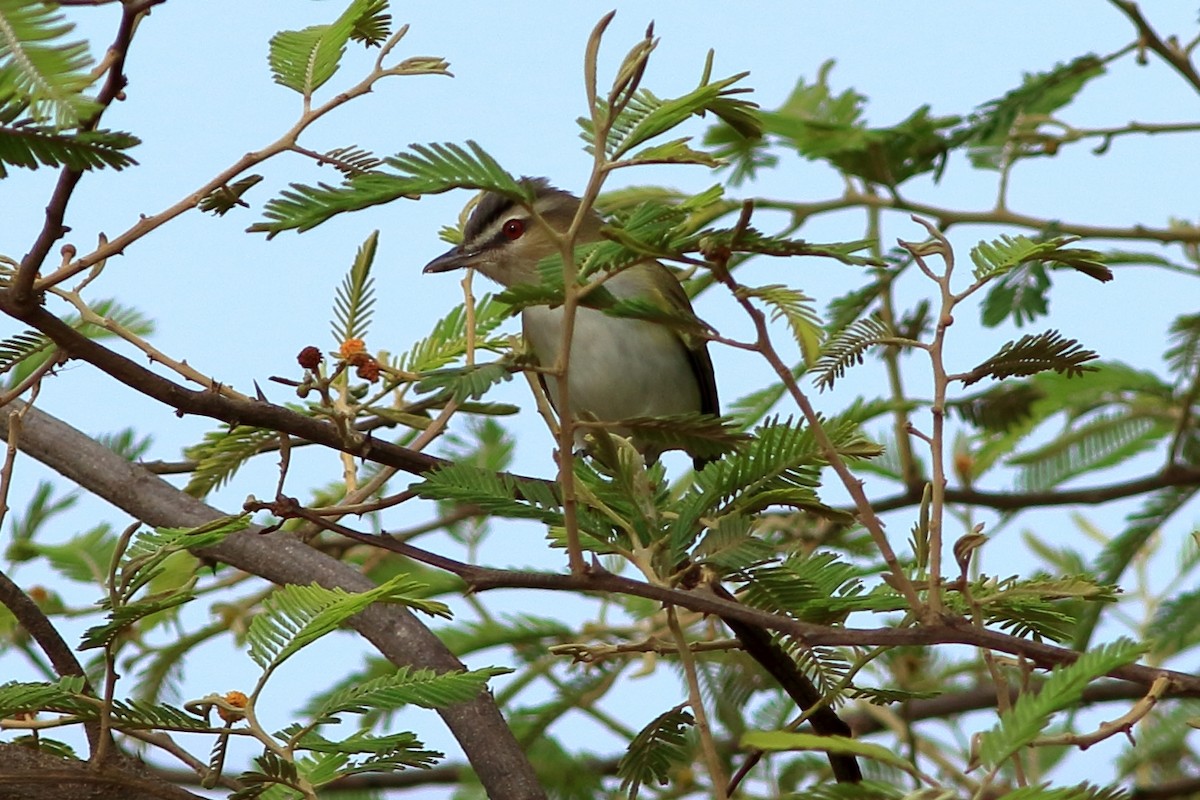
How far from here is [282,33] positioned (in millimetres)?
2297

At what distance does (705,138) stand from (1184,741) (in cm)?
238

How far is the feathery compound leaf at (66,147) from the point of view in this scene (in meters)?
1.50

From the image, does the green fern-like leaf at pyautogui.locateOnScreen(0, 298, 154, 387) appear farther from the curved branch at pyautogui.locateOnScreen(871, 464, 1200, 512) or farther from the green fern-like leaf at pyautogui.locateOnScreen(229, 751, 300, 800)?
the curved branch at pyautogui.locateOnScreen(871, 464, 1200, 512)

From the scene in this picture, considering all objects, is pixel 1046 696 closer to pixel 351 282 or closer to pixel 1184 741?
pixel 351 282

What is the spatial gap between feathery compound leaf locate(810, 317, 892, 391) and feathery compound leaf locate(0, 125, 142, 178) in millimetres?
1134

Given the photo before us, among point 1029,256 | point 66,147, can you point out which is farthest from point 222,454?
point 1029,256

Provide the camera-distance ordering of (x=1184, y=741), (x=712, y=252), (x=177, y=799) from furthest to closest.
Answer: (x=1184, y=741)
(x=177, y=799)
(x=712, y=252)

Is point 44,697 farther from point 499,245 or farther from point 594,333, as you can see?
point 499,245

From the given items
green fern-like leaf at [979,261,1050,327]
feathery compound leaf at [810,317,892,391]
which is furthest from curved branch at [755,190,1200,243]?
feathery compound leaf at [810,317,892,391]

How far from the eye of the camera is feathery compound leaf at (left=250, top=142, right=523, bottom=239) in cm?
160

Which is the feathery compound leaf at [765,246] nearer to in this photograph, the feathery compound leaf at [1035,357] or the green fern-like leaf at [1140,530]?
the feathery compound leaf at [1035,357]

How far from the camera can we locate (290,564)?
281cm

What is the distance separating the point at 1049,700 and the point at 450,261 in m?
3.84

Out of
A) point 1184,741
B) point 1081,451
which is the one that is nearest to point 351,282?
point 1081,451
